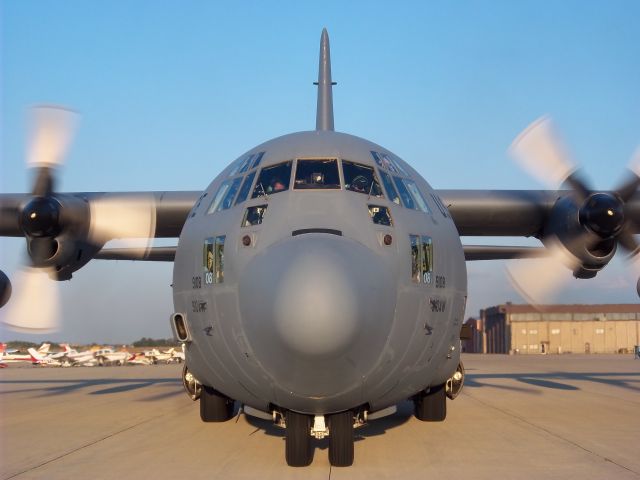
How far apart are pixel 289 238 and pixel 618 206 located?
26.1 feet

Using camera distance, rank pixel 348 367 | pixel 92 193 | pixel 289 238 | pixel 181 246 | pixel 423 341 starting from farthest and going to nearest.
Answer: pixel 92 193
pixel 181 246
pixel 423 341
pixel 289 238
pixel 348 367

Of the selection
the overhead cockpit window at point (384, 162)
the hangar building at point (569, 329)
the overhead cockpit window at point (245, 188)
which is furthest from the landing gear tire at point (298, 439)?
the hangar building at point (569, 329)

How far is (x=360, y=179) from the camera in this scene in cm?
699

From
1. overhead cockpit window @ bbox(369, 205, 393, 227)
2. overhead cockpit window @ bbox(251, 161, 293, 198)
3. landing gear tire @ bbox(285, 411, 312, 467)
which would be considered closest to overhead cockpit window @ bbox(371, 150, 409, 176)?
overhead cockpit window @ bbox(369, 205, 393, 227)

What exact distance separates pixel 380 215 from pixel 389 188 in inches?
24.3

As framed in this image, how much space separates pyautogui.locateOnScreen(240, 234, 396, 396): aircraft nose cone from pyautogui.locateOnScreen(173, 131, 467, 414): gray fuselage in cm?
1

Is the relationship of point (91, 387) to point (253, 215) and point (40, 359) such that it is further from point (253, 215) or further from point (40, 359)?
point (40, 359)

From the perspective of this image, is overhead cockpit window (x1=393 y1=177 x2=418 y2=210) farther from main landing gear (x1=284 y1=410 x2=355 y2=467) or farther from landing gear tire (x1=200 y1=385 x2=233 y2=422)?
landing gear tire (x1=200 y1=385 x2=233 y2=422)

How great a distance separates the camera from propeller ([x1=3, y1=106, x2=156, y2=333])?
12.2 metres

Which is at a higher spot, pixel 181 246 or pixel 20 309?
pixel 181 246

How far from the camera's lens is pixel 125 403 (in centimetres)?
1431

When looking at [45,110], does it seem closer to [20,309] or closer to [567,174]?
[20,309]

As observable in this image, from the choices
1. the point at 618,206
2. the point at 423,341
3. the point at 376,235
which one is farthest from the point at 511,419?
the point at 376,235

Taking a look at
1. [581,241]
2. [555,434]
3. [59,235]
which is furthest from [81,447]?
[581,241]
